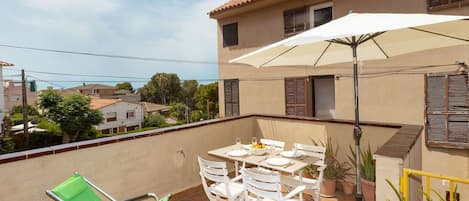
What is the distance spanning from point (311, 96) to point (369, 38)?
21.3 feet

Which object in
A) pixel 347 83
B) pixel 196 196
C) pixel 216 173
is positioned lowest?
pixel 196 196

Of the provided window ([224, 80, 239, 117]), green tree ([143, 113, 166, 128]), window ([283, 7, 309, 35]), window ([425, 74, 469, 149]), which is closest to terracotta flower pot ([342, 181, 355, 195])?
window ([425, 74, 469, 149])

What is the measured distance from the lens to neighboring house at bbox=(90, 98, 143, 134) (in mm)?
37375

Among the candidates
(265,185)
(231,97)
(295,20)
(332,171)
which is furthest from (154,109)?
(265,185)

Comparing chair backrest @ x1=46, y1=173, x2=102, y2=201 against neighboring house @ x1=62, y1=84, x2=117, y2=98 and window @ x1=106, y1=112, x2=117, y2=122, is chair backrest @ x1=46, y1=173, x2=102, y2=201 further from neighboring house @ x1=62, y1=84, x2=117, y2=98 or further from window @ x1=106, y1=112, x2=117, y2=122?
neighboring house @ x1=62, y1=84, x2=117, y2=98

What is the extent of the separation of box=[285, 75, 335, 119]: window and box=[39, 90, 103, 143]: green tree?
76.7 feet

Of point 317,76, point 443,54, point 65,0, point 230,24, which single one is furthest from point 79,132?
point 443,54

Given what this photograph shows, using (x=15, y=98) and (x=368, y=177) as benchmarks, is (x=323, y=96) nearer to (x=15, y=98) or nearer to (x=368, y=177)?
(x=368, y=177)

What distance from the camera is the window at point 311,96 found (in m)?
9.12

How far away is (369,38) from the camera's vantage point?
2.94m

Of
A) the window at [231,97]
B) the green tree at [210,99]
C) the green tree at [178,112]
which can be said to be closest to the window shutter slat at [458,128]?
the window at [231,97]

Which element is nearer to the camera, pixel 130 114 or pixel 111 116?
pixel 111 116

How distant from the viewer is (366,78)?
25.8 ft

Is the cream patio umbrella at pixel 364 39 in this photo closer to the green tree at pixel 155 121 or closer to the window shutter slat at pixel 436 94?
the window shutter slat at pixel 436 94
